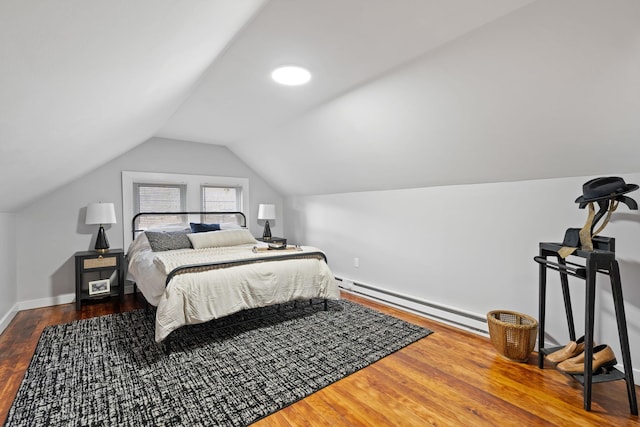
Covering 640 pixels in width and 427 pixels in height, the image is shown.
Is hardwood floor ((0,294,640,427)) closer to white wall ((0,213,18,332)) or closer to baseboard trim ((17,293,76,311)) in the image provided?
white wall ((0,213,18,332))

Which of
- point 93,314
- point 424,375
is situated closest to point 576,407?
point 424,375

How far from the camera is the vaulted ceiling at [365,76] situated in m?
1.12

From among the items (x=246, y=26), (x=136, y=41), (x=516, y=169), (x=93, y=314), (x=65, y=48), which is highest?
(x=246, y=26)

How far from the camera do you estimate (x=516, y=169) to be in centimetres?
262

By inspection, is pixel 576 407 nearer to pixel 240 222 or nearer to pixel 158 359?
pixel 158 359

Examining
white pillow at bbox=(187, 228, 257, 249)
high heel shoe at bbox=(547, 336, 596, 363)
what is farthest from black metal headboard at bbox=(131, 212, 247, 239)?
high heel shoe at bbox=(547, 336, 596, 363)

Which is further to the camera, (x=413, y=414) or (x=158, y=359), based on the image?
(x=158, y=359)

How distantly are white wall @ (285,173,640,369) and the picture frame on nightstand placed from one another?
3.02 meters

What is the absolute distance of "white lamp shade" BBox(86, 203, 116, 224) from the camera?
3.76 meters

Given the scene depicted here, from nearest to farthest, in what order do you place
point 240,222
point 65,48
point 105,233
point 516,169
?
point 65,48
point 516,169
point 105,233
point 240,222

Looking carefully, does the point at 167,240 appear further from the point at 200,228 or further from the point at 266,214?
the point at 266,214

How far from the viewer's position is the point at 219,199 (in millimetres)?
5168

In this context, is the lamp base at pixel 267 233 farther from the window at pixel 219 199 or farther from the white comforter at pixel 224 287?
the white comforter at pixel 224 287

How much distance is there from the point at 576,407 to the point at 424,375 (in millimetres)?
863
